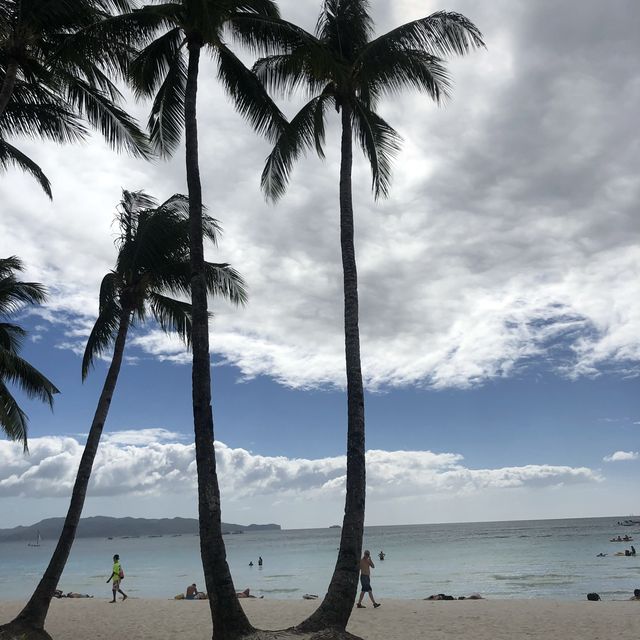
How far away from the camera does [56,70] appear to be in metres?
13.7

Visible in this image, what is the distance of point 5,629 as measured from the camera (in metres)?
12.2

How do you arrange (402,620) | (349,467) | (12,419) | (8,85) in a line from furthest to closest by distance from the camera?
1. (12,419)
2. (402,620)
3. (8,85)
4. (349,467)

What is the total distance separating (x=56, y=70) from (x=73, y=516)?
10.4 m

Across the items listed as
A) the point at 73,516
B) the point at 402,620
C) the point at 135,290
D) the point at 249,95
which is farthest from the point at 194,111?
the point at 402,620

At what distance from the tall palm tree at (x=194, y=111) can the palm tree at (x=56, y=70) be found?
2.20 ft

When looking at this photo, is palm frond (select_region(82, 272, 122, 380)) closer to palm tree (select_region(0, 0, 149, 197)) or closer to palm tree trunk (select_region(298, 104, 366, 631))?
palm tree (select_region(0, 0, 149, 197))

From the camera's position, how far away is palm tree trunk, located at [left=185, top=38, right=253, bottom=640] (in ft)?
30.0

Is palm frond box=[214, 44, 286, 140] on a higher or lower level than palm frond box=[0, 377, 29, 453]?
higher

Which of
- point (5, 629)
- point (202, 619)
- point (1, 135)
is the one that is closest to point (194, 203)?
point (1, 135)

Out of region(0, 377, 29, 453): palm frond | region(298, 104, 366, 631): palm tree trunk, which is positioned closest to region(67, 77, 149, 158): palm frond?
region(298, 104, 366, 631): palm tree trunk

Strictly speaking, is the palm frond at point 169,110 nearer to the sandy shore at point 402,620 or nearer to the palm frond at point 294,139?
the palm frond at point 294,139

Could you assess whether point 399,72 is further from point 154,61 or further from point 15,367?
point 15,367

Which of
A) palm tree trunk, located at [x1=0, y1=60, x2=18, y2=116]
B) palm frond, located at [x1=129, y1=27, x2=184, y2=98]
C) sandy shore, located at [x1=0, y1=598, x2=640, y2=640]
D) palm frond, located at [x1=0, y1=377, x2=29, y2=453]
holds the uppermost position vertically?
palm frond, located at [x1=129, y1=27, x2=184, y2=98]

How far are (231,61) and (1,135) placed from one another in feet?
19.4
